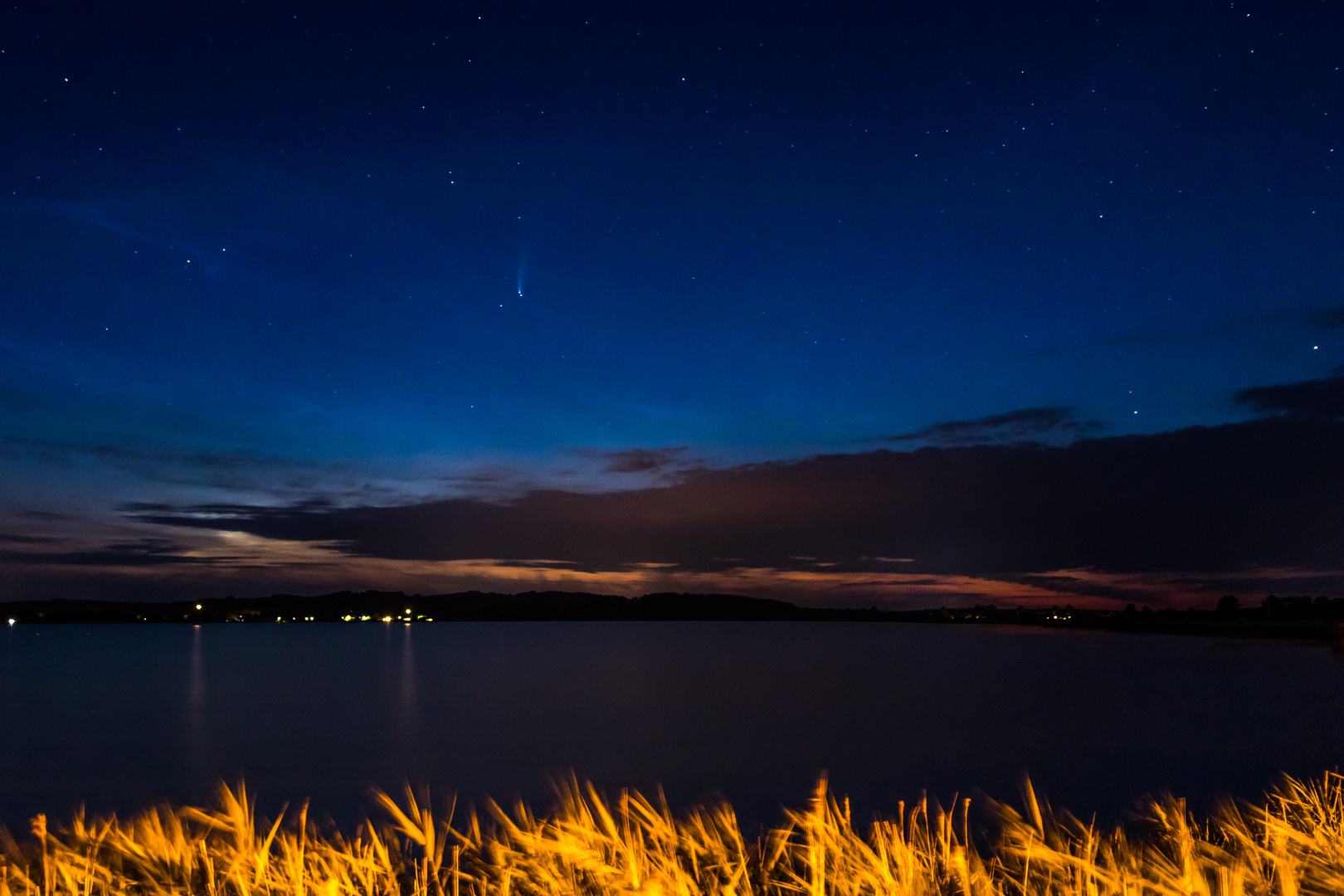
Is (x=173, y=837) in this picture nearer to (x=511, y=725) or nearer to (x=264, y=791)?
(x=264, y=791)

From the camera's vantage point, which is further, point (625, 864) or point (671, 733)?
point (671, 733)

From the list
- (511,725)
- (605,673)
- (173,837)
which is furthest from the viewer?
(605,673)

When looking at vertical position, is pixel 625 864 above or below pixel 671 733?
above

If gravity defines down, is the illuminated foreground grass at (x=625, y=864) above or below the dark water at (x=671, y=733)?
above

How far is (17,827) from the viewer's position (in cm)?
1731

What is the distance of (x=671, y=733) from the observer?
31406 millimetres

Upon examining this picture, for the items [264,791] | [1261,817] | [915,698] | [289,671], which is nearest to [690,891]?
Result: [1261,817]

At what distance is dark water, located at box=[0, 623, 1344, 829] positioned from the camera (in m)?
22.5

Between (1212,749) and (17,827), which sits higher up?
(17,827)

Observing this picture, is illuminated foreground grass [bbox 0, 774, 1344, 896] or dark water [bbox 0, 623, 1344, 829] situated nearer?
illuminated foreground grass [bbox 0, 774, 1344, 896]

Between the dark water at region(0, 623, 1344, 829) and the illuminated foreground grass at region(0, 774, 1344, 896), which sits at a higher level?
the illuminated foreground grass at region(0, 774, 1344, 896)

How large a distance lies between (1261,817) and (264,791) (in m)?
20.2

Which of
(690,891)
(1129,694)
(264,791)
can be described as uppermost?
(690,891)

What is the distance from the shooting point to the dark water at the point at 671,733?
22.5 m
